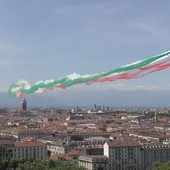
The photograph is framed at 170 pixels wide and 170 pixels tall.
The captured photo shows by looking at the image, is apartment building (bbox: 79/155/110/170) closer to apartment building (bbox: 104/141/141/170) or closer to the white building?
apartment building (bbox: 104/141/141/170)

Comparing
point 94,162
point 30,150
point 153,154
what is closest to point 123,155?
point 153,154

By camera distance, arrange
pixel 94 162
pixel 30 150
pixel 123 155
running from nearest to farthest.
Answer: pixel 94 162
pixel 123 155
pixel 30 150

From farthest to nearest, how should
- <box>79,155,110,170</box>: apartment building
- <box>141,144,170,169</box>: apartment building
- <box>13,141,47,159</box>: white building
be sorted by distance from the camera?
<box>13,141,47,159</box>: white building
<box>141,144,170,169</box>: apartment building
<box>79,155,110,170</box>: apartment building

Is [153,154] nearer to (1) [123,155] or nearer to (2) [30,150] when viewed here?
(1) [123,155]

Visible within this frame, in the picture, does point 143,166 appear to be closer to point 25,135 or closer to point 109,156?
point 109,156

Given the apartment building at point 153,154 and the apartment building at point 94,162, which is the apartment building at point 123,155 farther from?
the apartment building at point 94,162

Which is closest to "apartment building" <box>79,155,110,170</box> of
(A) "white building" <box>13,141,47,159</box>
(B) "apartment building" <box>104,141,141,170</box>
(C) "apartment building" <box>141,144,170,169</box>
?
(B) "apartment building" <box>104,141,141,170</box>

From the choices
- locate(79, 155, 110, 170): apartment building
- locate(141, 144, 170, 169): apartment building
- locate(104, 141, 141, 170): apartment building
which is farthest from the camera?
locate(141, 144, 170, 169): apartment building

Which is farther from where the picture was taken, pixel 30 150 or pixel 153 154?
pixel 30 150

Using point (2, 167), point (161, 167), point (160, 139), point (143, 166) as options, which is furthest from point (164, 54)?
point (160, 139)

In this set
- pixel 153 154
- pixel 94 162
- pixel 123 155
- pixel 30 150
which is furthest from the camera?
pixel 30 150

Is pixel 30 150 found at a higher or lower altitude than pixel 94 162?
higher
